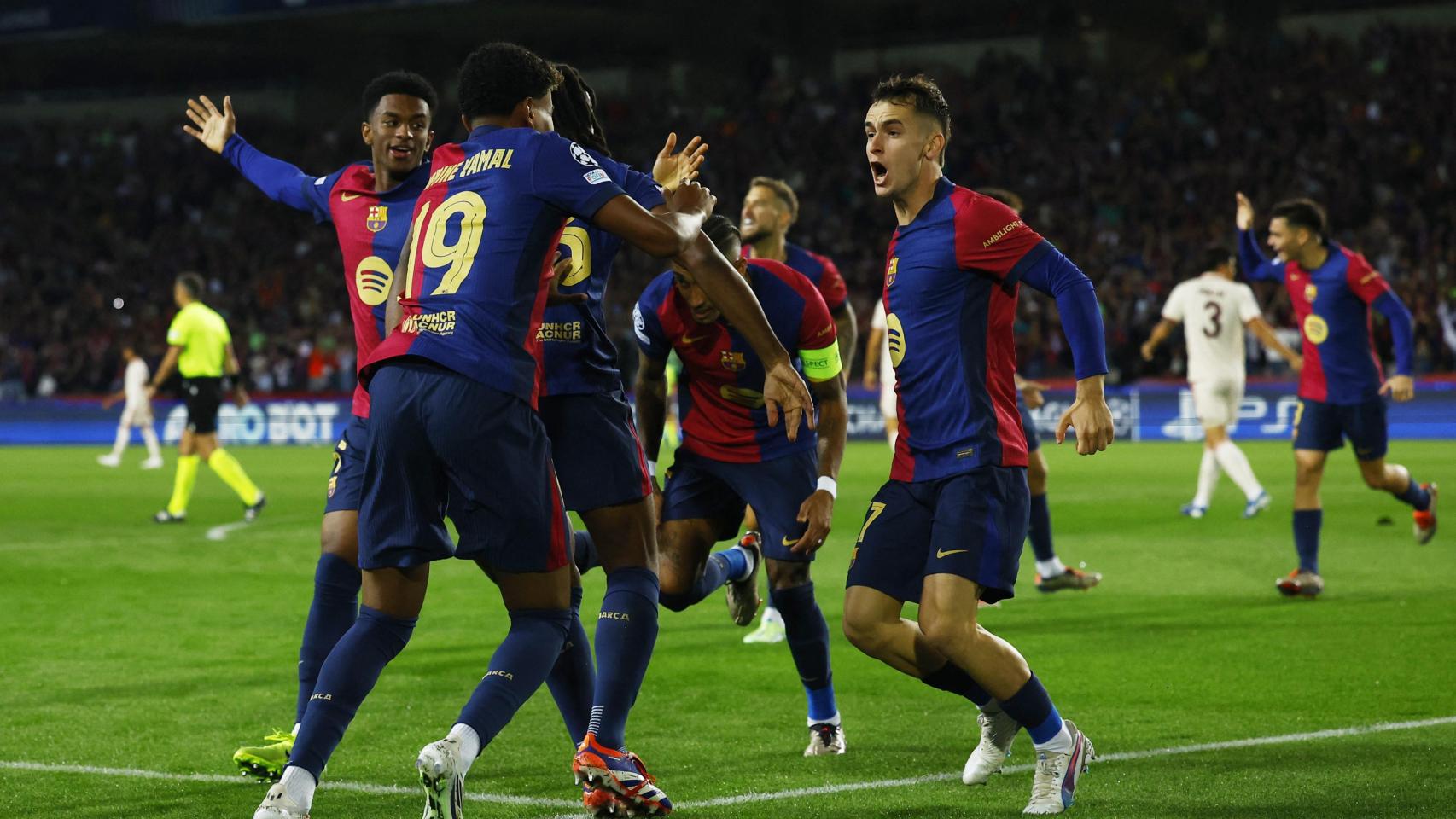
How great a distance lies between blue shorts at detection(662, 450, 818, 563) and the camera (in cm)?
634

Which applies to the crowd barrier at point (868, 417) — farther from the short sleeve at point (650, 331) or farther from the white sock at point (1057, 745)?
the white sock at point (1057, 745)

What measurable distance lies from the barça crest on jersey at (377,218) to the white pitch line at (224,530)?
9.71 metres

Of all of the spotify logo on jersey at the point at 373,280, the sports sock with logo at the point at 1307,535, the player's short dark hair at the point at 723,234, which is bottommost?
the sports sock with logo at the point at 1307,535

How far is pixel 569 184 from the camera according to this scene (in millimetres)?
4535

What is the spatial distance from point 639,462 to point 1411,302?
24.1m

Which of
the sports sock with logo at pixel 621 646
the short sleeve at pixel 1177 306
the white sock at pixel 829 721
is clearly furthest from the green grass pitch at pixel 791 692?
the short sleeve at pixel 1177 306

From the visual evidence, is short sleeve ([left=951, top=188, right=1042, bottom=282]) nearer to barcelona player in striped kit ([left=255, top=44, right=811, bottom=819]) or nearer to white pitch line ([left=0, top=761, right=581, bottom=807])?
barcelona player in striped kit ([left=255, top=44, right=811, bottom=819])

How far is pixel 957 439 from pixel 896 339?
0.41m

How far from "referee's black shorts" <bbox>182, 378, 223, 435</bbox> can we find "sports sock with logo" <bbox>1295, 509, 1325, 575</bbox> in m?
10.1

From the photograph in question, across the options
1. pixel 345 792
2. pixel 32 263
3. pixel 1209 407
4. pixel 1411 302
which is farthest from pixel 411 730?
pixel 32 263

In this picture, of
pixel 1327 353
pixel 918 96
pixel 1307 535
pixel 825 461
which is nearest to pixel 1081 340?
pixel 918 96

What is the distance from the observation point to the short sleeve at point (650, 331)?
21.2 feet

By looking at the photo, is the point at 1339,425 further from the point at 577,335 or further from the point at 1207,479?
the point at 577,335

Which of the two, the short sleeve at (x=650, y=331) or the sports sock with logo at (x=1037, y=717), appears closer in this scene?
the sports sock with logo at (x=1037, y=717)
